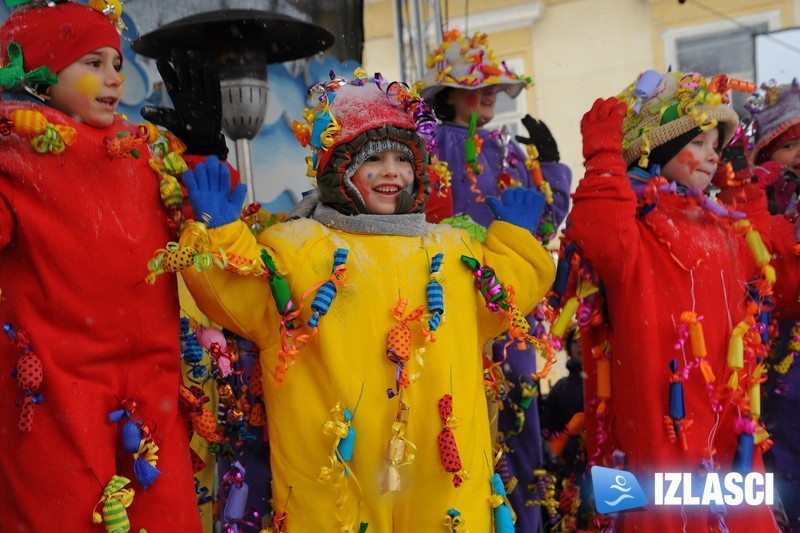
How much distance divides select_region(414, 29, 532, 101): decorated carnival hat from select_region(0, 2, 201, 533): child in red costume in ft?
6.52

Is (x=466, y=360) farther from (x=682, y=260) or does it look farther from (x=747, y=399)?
(x=747, y=399)

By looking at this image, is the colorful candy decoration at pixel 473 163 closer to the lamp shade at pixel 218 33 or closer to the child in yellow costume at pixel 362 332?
the lamp shade at pixel 218 33

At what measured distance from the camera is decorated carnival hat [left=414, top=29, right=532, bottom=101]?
442cm

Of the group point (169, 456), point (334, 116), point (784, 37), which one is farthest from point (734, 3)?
point (169, 456)

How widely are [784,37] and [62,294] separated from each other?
8162 millimetres

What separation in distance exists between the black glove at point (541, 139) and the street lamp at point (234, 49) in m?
1.12

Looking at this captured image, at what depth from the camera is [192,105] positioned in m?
2.70

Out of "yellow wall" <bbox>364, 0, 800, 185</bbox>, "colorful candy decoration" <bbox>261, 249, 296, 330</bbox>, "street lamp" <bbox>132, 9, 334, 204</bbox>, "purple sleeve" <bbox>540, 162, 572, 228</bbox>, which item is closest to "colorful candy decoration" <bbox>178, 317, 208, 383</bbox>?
"colorful candy decoration" <bbox>261, 249, 296, 330</bbox>

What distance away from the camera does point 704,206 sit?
3.31 meters

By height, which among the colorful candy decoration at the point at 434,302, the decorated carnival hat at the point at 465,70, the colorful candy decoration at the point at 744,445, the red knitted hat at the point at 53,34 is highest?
Result: the red knitted hat at the point at 53,34

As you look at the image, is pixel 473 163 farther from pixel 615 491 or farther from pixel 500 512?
pixel 500 512

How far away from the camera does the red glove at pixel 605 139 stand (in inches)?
121

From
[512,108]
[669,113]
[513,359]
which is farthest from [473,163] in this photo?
[512,108]

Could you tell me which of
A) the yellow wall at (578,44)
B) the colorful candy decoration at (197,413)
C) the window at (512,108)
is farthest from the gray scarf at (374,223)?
the yellow wall at (578,44)
